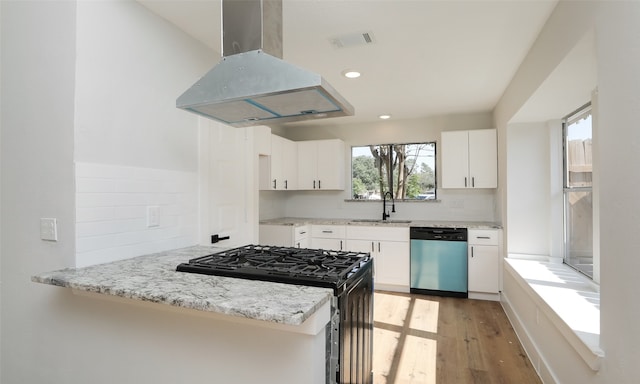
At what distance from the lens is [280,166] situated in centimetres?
447

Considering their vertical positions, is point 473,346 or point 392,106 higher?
point 392,106

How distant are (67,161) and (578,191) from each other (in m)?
3.64

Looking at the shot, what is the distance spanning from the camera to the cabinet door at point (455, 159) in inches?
163

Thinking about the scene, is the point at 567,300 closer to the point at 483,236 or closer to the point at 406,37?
the point at 483,236

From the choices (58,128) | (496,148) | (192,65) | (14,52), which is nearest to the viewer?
(58,128)

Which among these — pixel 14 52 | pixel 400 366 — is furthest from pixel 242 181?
pixel 400 366

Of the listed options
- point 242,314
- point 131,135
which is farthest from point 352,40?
point 242,314

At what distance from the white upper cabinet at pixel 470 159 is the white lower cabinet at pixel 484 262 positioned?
69 cm

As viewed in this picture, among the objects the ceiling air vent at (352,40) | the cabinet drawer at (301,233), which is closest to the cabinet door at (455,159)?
the cabinet drawer at (301,233)

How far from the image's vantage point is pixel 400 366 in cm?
239

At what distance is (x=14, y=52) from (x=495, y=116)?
455cm

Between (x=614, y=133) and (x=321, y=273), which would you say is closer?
(x=614, y=133)

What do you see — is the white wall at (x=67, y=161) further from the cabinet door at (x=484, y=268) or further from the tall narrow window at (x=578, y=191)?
the cabinet door at (x=484, y=268)

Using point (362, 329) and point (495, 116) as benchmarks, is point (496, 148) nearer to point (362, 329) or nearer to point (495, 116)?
point (495, 116)
